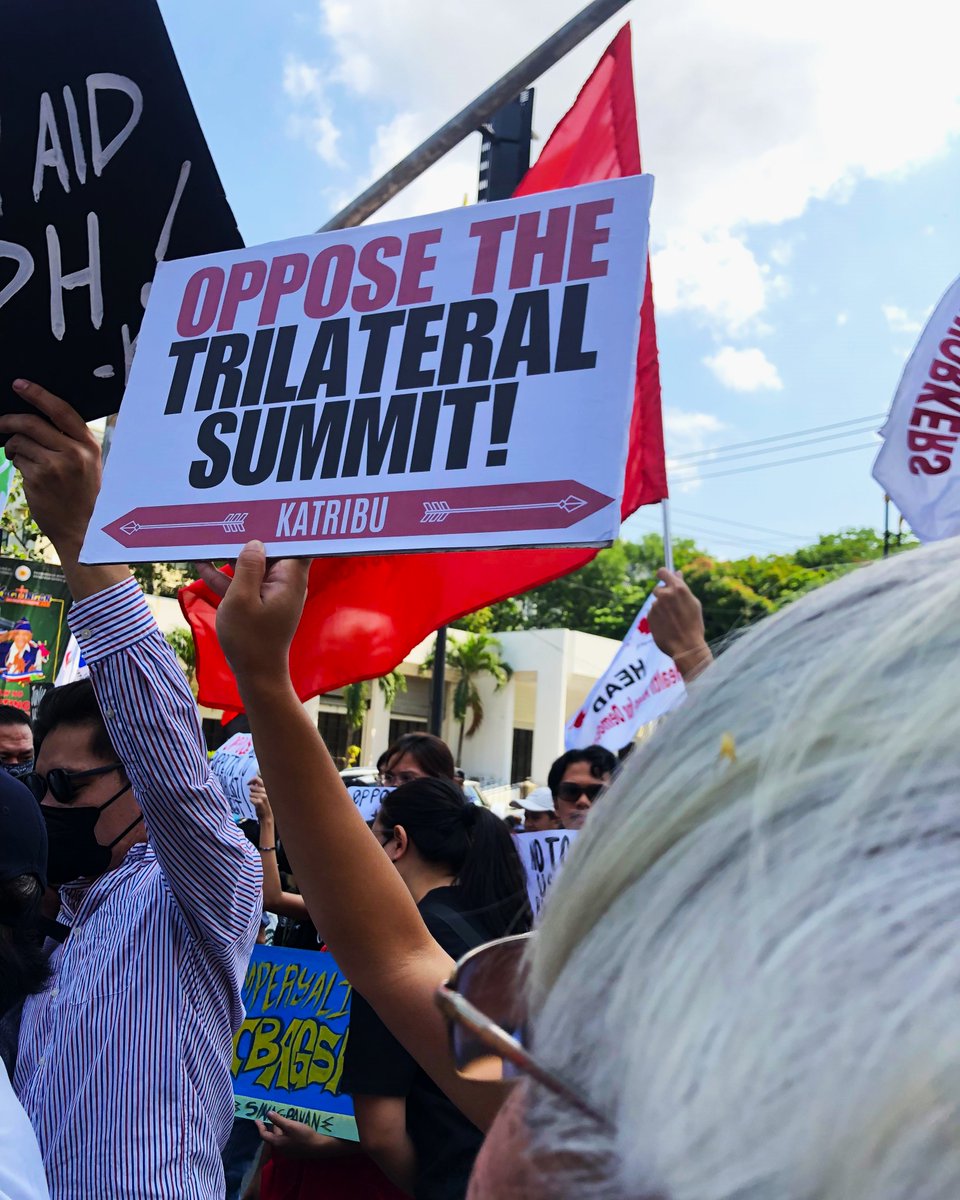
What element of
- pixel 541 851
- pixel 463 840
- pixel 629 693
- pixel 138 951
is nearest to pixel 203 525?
pixel 138 951

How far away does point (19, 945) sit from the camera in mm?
1945

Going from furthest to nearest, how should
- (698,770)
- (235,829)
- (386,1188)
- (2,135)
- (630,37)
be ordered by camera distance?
(630,37) → (386,1188) → (235,829) → (2,135) → (698,770)

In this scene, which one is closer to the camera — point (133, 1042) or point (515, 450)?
point (515, 450)

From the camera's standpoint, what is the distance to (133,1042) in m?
1.91

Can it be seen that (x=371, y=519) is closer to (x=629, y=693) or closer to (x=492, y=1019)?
(x=492, y=1019)

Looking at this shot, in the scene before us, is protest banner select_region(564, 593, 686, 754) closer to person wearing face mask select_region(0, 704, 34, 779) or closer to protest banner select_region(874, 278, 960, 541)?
protest banner select_region(874, 278, 960, 541)

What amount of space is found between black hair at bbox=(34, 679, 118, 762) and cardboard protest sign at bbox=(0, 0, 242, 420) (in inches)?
29.8

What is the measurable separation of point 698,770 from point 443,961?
3.19ft

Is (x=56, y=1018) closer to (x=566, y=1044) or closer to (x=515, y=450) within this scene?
(x=515, y=450)

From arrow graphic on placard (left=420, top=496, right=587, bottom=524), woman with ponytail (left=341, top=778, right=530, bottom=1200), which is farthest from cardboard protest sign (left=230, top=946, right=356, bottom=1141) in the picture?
arrow graphic on placard (left=420, top=496, right=587, bottom=524)

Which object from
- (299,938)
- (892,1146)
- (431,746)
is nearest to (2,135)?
(892,1146)

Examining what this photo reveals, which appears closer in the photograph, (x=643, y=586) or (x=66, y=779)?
(x=66, y=779)

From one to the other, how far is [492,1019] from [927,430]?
160 inches

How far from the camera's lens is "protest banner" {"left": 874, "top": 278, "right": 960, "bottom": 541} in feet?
13.8
